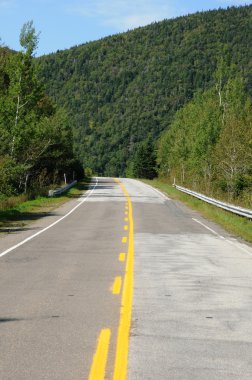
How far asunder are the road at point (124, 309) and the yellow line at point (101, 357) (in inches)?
0.4

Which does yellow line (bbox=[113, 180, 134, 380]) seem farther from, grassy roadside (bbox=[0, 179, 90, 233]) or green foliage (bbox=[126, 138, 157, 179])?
green foliage (bbox=[126, 138, 157, 179])

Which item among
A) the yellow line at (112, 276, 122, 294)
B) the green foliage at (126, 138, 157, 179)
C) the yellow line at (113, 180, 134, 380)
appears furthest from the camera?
the green foliage at (126, 138, 157, 179)

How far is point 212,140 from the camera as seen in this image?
189 feet

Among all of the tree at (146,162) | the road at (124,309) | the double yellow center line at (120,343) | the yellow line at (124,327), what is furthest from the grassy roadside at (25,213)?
the tree at (146,162)

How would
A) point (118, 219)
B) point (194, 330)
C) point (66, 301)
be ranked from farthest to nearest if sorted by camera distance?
point (118, 219) < point (66, 301) < point (194, 330)

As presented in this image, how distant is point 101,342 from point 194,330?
121cm

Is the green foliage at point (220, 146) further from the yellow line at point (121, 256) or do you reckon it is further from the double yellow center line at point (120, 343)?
the double yellow center line at point (120, 343)

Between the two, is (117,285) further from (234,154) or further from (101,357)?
(234,154)

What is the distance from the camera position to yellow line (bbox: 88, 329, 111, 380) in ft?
Result: 16.3

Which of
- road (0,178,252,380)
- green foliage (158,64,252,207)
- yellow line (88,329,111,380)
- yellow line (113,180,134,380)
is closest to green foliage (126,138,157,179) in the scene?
green foliage (158,64,252,207)

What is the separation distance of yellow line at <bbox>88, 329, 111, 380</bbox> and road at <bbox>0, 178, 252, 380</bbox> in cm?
1

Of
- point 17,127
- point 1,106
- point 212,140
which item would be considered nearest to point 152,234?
point 17,127

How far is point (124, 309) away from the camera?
24.8 feet

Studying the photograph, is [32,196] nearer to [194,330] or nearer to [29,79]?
[29,79]
